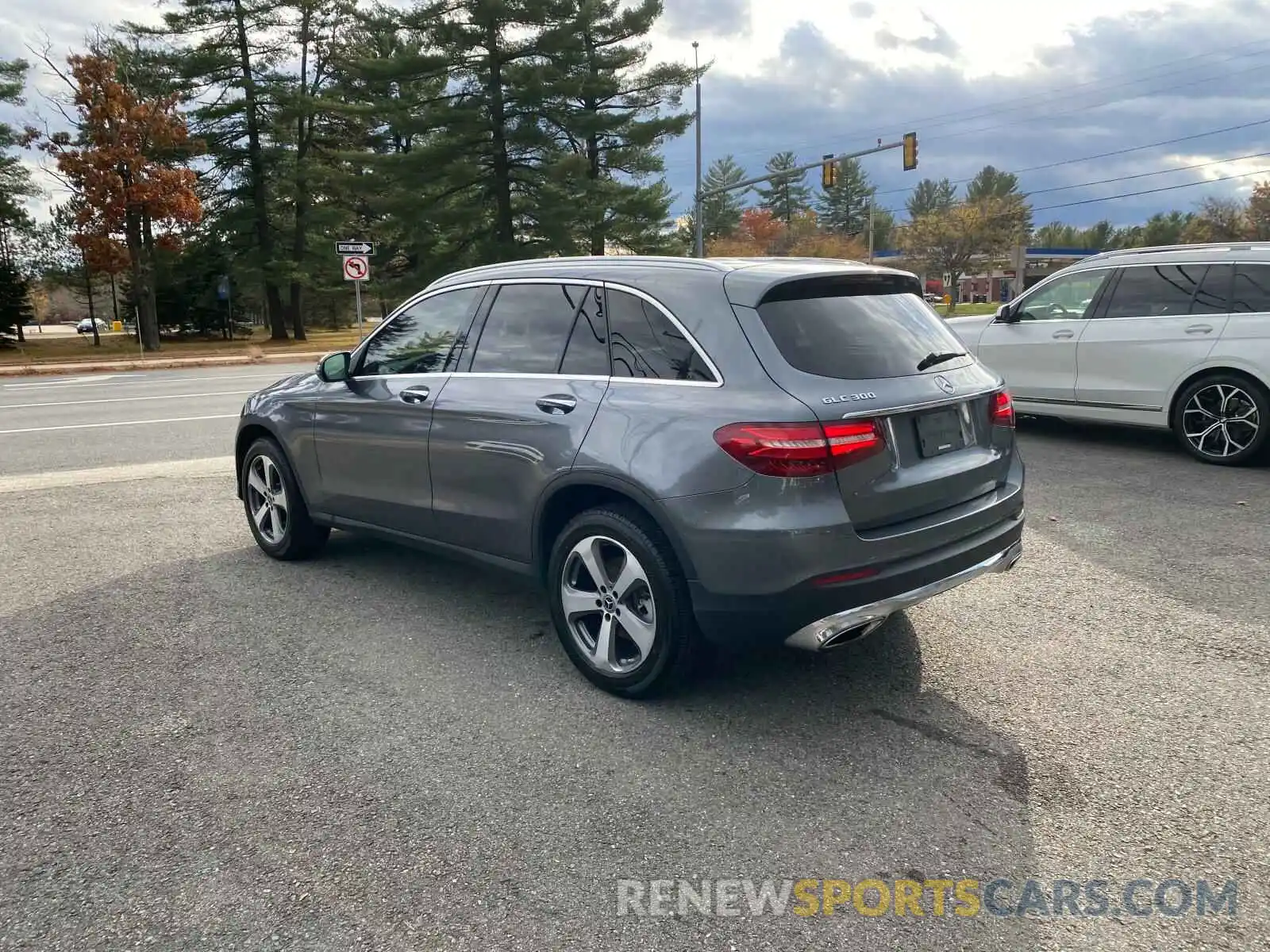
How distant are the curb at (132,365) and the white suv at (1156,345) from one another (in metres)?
20.2

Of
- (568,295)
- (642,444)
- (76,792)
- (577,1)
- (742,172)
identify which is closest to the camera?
(76,792)

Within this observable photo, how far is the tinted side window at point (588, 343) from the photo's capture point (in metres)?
3.77

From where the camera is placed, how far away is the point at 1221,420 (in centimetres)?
774

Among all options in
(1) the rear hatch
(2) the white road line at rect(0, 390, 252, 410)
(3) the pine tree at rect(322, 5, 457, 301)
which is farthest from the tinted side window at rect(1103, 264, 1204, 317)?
(3) the pine tree at rect(322, 5, 457, 301)

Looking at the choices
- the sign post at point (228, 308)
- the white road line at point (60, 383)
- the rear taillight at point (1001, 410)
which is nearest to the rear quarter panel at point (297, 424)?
the rear taillight at point (1001, 410)

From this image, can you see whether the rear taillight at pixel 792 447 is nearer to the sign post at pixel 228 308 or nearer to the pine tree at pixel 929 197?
the sign post at pixel 228 308

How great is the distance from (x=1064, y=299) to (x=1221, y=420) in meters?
1.90

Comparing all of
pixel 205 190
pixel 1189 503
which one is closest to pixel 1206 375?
pixel 1189 503

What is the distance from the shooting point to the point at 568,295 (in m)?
4.01

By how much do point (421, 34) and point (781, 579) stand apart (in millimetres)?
35550

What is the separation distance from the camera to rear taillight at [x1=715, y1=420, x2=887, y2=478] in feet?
10.2

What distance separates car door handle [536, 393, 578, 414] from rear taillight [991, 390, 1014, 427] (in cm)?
179

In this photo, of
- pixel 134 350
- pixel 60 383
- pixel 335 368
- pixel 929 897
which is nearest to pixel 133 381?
pixel 60 383

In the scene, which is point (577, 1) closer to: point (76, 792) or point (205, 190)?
point (205, 190)
